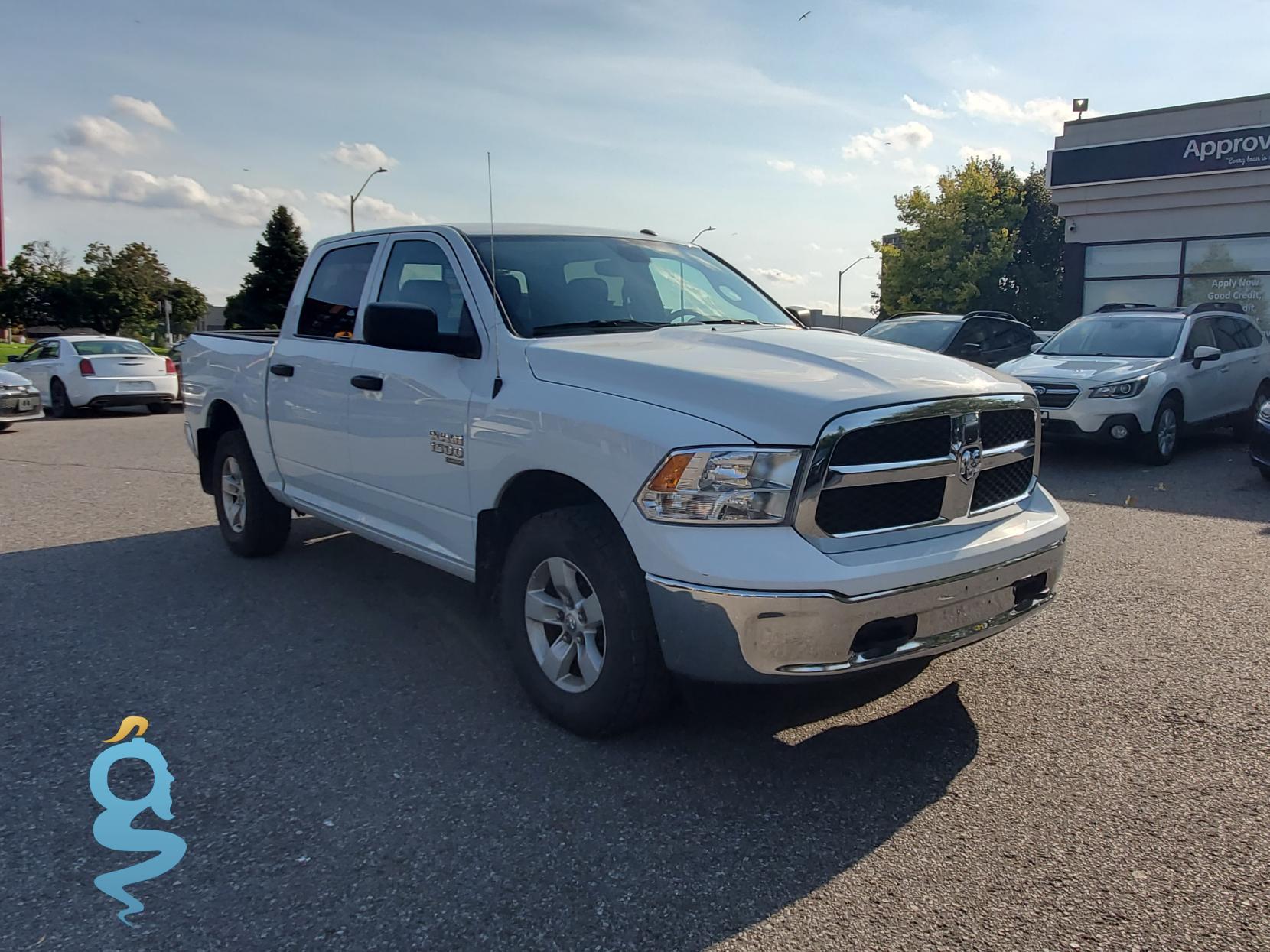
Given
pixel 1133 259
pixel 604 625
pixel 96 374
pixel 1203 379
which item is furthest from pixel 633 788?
pixel 1133 259

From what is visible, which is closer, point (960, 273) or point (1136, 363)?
point (1136, 363)

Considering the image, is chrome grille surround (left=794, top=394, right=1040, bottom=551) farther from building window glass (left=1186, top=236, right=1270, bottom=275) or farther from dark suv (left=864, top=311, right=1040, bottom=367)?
building window glass (left=1186, top=236, right=1270, bottom=275)

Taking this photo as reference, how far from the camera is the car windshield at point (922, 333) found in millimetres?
12359

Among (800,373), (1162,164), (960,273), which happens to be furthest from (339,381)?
(960,273)

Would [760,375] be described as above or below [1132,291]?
below

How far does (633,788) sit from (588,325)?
199cm

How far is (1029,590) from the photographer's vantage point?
3.65m

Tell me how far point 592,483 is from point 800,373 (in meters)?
0.83

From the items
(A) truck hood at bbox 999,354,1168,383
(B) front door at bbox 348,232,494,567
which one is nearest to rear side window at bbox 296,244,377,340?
(B) front door at bbox 348,232,494,567

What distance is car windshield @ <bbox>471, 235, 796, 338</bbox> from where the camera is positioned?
14.0ft

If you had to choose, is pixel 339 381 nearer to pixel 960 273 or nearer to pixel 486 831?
pixel 486 831

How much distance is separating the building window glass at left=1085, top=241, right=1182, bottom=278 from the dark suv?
33.7 feet

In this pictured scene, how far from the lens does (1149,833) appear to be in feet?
9.78

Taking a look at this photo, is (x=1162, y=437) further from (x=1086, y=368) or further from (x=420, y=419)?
(x=420, y=419)
